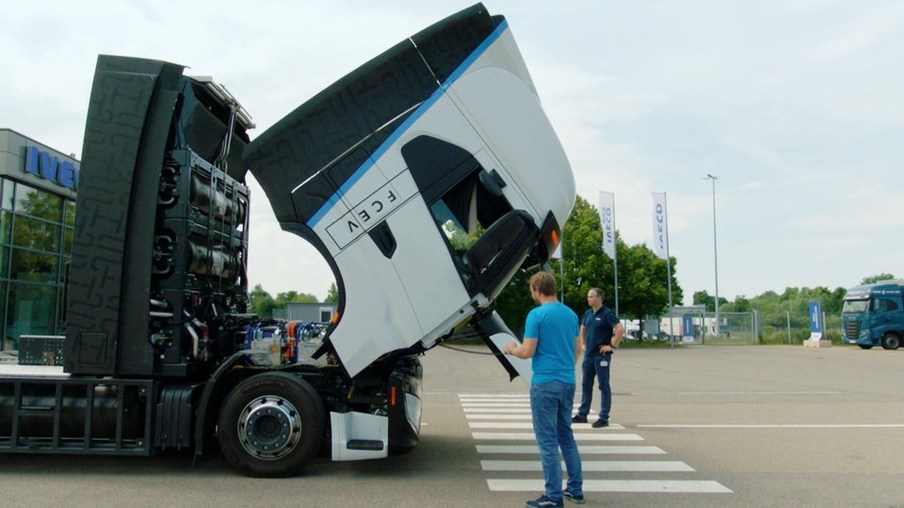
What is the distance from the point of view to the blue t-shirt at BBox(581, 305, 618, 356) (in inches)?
403

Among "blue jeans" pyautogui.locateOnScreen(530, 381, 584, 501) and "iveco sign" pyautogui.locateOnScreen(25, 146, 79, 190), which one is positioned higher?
"iveco sign" pyautogui.locateOnScreen(25, 146, 79, 190)

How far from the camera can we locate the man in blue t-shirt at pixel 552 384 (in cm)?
568

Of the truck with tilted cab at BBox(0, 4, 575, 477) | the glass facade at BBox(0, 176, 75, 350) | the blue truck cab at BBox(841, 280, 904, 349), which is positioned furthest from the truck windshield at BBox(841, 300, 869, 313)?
the truck with tilted cab at BBox(0, 4, 575, 477)

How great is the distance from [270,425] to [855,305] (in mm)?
40333

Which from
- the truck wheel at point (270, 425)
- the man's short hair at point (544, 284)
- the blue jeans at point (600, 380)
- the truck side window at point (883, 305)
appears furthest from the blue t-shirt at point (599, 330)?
the truck side window at point (883, 305)

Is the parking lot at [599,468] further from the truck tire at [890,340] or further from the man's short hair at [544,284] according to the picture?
the truck tire at [890,340]

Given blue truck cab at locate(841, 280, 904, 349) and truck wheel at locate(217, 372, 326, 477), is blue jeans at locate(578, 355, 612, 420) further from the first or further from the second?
blue truck cab at locate(841, 280, 904, 349)

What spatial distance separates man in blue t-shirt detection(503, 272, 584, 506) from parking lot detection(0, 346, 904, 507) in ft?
1.51

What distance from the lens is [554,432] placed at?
18.7ft

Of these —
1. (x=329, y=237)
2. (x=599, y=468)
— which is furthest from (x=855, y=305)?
(x=329, y=237)

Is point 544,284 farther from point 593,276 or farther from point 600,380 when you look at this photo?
point 593,276

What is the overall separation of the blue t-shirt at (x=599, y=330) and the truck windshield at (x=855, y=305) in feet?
113

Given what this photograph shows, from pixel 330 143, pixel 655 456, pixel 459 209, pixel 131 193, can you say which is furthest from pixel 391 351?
pixel 655 456

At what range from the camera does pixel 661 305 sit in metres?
51.1
